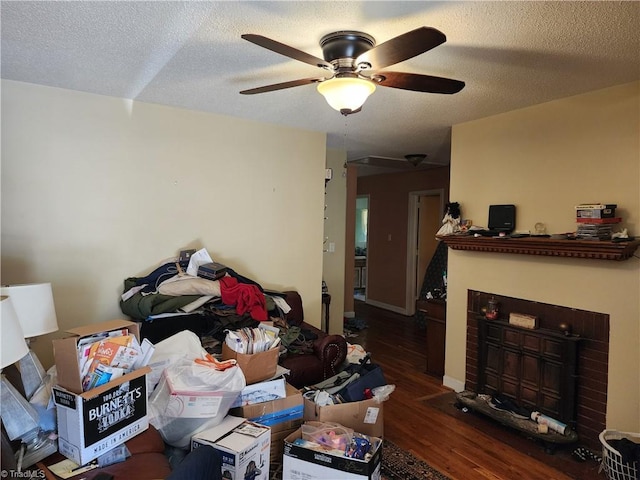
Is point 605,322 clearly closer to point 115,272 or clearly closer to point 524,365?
point 524,365

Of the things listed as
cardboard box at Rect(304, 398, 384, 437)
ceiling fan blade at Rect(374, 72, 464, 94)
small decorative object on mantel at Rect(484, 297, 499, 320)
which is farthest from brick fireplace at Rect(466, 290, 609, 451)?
ceiling fan blade at Rect(374, 72, 464, 94)

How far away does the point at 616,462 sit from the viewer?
88.5 inches

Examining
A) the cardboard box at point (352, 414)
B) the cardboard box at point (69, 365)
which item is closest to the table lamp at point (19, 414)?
the cardboard box at point (69, 365)

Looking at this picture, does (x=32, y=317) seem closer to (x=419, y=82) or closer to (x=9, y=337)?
(x=9, y=337)

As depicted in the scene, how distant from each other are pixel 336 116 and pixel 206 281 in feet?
5.74

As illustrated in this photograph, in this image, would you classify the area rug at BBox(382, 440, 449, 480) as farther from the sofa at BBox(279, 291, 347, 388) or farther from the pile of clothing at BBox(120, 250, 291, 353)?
the pile of clothing at BBox(120, 250, 291, 353)

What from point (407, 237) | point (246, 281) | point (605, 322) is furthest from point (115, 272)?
point (407, 237)

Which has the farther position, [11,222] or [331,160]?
[331,160]

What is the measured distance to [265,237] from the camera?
12.5 feet

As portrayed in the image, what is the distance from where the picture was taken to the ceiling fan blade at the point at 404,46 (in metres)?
1.39

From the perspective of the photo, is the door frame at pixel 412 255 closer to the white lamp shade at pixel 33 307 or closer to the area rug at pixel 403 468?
the area rug at pixel 403 468

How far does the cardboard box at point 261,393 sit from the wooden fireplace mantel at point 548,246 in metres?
2.02

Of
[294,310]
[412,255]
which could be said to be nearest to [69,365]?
[294,310]

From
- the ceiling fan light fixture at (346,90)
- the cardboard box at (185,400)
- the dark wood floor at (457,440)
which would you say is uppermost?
the ceiling fan light fixture at (346,90)
